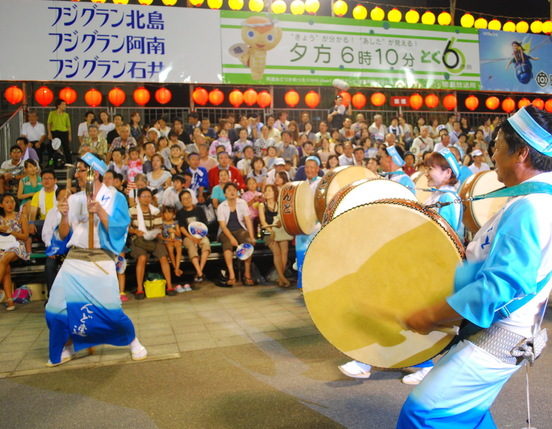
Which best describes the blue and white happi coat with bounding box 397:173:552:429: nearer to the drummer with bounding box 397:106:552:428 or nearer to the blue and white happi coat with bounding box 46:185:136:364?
the drummer with bounding box 397:106:552:428

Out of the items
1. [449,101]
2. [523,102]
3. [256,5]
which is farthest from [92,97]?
[523,102]

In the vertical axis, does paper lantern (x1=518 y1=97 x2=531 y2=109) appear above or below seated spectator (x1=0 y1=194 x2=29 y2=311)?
above

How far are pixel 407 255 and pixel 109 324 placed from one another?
2.70 meters

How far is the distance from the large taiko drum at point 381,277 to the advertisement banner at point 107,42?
8279mm

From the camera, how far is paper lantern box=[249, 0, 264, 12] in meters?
10.3

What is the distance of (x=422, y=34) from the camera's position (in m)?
11.4

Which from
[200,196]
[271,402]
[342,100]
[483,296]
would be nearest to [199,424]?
[271,402]

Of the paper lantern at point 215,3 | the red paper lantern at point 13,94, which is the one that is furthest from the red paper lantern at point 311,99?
the red paper lantern at point 13,94

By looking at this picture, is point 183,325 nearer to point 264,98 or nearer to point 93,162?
point 93,162

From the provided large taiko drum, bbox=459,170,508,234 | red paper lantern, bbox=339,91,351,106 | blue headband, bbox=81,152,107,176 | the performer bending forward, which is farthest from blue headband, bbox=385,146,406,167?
red paper lantern, bbox=339,91,351,106

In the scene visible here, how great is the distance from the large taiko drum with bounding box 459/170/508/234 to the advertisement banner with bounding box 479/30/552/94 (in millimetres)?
7595

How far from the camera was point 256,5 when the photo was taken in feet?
34.0

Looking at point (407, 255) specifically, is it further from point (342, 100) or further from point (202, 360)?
point (342, 100)

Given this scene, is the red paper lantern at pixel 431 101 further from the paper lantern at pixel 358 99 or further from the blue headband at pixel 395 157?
the blue headband at pixel 395 157
